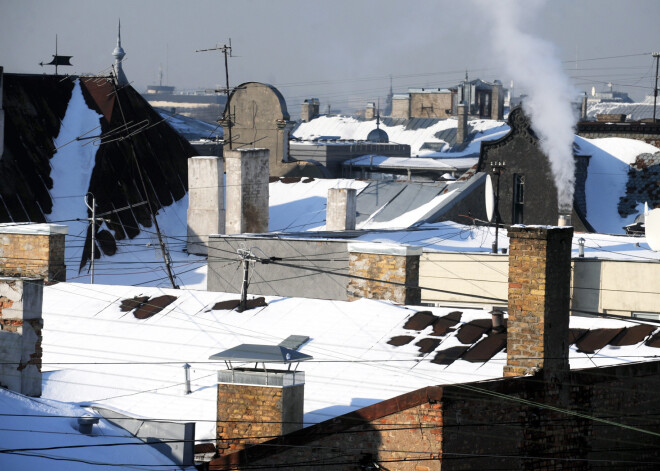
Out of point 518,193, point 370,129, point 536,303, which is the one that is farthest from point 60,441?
point 370,129

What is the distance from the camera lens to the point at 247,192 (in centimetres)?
3516

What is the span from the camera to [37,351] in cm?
1658

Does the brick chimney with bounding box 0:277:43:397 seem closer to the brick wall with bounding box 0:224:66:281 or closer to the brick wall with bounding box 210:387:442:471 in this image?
the brick wall with bounding box 210:387:442:471

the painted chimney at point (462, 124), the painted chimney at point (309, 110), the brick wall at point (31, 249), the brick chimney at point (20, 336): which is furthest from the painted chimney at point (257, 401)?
the painted chimney at point (309, 110)

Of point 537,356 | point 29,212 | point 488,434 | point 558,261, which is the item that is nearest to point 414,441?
point 488,434

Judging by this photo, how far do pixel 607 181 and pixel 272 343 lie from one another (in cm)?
3052

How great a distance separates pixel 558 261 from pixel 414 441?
3.09 metres

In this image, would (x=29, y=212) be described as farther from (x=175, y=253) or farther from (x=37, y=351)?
(x=37, y=351)

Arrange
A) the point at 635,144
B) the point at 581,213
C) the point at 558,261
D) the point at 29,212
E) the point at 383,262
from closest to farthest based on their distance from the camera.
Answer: the point at 558,261
the point at 383,262
the point at 29,212
the point at 581,213
the point at 635,144

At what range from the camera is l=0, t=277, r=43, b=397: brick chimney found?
16.2 meters

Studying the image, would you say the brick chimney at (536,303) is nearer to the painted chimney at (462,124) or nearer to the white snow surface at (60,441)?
the white snow surface at (60,441)

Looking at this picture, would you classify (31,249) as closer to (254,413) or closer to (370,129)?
(254,413)

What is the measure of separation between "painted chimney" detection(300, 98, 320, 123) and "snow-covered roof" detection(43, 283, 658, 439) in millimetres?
88387

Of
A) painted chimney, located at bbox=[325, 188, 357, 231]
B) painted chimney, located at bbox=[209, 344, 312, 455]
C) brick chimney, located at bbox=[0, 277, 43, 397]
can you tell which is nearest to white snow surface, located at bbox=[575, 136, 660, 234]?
painted chimney, located at bbox=[325, 188, 357, 231]
